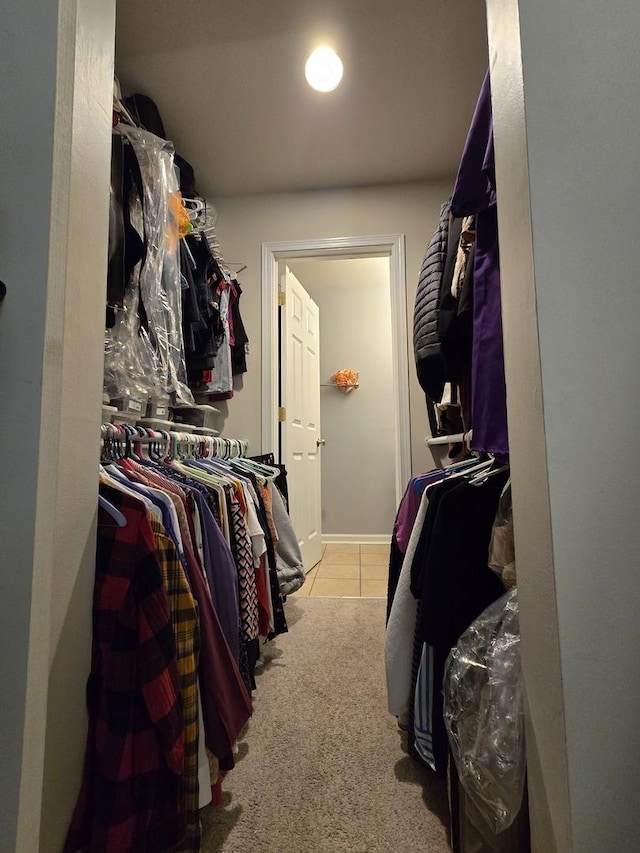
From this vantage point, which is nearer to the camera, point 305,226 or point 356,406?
point 305,226

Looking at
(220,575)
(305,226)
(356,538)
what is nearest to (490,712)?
(220,575)

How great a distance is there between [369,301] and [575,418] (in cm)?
358

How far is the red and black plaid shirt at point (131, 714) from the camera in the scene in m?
0.67

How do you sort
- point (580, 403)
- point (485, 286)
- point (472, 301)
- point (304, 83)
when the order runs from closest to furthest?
1. point (580, 403)
2. point (485, 286)
3. point (472, 301)
4. point (304, 83)

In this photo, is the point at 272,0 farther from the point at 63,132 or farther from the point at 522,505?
the point at 522,505

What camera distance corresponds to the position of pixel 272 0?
4.70 ft

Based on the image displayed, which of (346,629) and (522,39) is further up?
(522,39)

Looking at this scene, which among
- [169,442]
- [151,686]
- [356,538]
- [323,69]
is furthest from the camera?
[356,538]

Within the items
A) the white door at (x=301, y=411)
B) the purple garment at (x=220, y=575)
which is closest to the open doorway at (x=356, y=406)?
the white door at (x=301, y=411)

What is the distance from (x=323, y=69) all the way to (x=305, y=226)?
855 millimetres

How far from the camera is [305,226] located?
8.07ft

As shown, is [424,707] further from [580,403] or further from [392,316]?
[392,316]

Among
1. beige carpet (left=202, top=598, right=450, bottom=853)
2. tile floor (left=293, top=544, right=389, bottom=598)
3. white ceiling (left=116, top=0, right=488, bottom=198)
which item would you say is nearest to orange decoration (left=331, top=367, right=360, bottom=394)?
tile floor (left=293, top=544, right=389, bottom=598)

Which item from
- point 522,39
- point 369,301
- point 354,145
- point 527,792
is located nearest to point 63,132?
point 522,39
